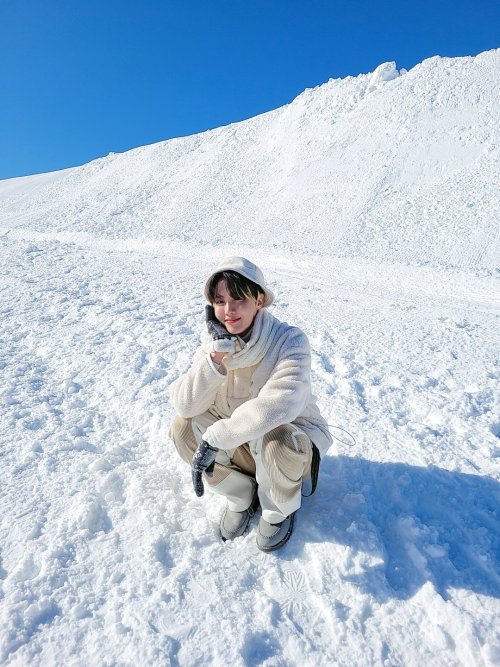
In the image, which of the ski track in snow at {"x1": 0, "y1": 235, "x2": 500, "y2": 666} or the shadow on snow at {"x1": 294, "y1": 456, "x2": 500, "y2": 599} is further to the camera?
the shadow on snow at {"x1": 294, "y1": 456, "x2": 500, "y2": 599}

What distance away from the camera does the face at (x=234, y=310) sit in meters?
2.39

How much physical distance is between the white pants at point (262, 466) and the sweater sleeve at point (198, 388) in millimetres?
96

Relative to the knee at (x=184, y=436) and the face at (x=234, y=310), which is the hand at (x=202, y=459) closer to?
the knee at (x=184, y=436)

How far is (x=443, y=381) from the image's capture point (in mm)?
4410

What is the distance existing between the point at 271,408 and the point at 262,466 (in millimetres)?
368

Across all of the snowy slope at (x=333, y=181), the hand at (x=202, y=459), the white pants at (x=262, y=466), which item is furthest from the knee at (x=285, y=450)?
the snowy slope at (x=333, y=181)

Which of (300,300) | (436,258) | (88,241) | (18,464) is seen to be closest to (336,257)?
(436,258)

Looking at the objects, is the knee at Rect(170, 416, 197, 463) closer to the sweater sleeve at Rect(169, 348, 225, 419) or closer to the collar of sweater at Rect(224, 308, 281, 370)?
the sweater sleeve at Rect(169, 348, 225, 419)

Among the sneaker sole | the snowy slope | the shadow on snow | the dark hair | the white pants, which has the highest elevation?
the snowy slope

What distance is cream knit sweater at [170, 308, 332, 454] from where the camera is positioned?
2.18 meters

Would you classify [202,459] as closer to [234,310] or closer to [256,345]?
[256,345]

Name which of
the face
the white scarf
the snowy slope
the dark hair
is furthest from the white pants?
the snowy slope

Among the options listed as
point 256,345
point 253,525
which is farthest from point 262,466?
point 256,345

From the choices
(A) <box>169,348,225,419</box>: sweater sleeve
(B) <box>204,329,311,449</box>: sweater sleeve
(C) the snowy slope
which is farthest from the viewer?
(C) the snowy slope
